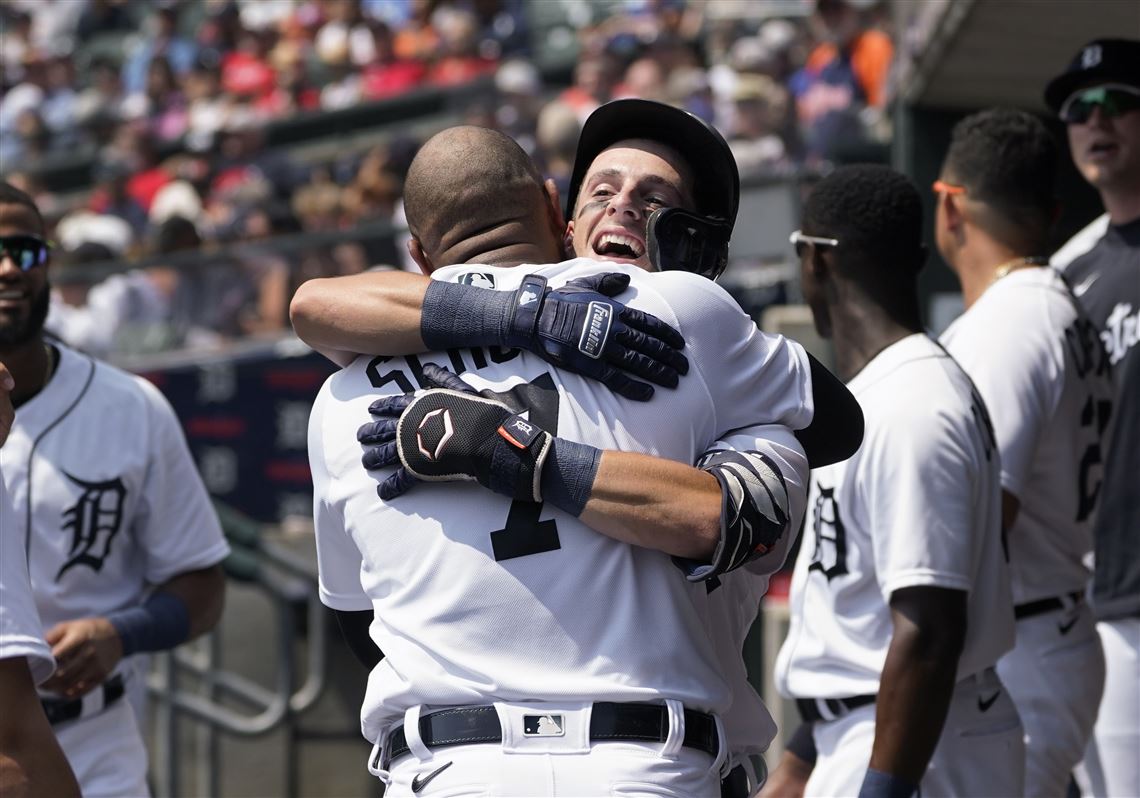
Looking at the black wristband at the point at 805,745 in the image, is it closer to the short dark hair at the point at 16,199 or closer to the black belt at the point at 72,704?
the black belt at the point at 72,704

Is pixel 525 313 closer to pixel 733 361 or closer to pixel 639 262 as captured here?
pixel 733 361

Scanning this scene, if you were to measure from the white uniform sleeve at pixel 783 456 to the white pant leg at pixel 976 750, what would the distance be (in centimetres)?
119

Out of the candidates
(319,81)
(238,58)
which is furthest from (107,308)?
(238,58)

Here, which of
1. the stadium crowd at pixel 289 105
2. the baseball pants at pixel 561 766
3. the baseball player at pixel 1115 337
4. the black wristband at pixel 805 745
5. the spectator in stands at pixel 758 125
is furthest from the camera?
the stadium crowd at pixel 289 105

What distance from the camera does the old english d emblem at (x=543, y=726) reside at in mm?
2188

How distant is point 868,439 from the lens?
3.35m

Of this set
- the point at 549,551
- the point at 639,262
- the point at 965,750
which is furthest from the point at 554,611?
the point at 965,750

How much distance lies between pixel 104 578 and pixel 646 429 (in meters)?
2.12

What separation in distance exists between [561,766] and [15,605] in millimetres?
908

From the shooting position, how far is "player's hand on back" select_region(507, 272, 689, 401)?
2240 millimetres

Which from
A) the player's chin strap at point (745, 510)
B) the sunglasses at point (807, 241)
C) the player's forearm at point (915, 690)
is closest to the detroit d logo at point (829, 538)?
the player's forearm at point (915, 690)

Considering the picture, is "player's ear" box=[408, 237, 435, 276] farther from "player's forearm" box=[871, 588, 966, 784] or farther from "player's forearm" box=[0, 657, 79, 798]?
"player's forearm" box=[871, 588, 966, 784]

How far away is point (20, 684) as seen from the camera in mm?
2373

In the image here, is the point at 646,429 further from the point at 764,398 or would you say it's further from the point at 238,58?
the point at 238,58
